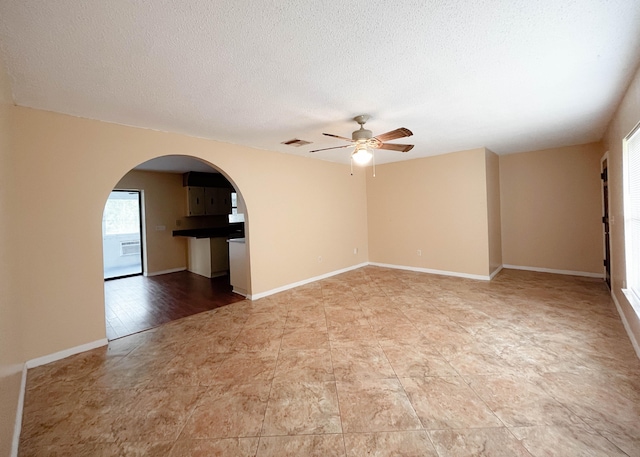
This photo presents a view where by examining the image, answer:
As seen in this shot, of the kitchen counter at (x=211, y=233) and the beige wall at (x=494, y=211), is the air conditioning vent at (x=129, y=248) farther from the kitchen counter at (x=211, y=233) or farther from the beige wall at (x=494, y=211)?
the beige wall at (x=494, y=211)

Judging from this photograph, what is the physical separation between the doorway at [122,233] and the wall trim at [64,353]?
3.89m

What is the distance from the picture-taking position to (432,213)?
5.45m

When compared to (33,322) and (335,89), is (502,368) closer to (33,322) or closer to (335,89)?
(335,89)

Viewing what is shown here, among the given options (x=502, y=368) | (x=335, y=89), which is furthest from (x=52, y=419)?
(x=502, y=368)

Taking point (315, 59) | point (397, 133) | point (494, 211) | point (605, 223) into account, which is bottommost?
point (605, 223)

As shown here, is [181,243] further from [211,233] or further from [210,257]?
[210,257]

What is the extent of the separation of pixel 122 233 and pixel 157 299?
3.88 metres

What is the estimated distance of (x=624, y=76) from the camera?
2.19 meters

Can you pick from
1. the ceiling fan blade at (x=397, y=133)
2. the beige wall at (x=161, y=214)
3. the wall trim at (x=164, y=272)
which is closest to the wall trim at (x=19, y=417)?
the ceiling fan blade at (x=397, y=133)

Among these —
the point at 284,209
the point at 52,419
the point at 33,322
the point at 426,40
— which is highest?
the point at 426,40

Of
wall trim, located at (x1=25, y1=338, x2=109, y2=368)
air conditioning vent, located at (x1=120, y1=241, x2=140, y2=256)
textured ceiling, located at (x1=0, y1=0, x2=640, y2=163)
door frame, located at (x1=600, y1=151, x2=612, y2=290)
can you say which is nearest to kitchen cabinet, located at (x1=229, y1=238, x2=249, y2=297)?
wall trim, located at (x1=25, y1=338, x2=109, y2=368)

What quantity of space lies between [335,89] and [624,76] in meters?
2.44

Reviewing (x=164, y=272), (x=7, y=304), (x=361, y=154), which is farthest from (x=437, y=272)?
(x=164, y=272)

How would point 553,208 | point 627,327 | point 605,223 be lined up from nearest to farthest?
point 627,327 < point 605,223 < point 553,208
